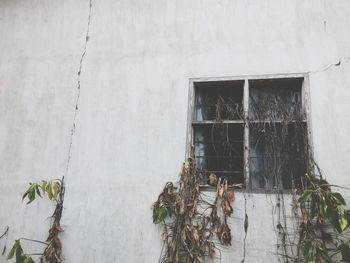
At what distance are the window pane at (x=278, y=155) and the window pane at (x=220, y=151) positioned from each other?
0.48 feet

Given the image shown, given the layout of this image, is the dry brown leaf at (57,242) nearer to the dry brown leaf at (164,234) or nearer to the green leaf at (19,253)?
the green leaf at (19,253)

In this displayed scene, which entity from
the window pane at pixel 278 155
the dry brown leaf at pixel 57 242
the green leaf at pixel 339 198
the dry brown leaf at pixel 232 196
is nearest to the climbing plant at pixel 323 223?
the green leaf at pixel 339 198

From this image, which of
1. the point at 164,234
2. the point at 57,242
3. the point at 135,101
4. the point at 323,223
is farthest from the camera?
the point at 135,101

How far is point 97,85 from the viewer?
4320 mm

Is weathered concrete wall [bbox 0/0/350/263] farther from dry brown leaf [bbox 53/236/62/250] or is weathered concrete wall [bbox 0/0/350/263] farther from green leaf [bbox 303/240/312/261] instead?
green leaf [bbox 303/240/312/261]

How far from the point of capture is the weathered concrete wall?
3.63 meters

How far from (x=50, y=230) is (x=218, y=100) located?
2342 mm

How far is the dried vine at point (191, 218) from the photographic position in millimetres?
3432

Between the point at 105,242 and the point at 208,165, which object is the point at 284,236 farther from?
the point at 105,242

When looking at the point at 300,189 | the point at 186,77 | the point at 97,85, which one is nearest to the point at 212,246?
the point at 300,189

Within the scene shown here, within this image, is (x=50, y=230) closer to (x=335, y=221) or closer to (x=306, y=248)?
(x=306, y=248)

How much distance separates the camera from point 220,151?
12.6 ft

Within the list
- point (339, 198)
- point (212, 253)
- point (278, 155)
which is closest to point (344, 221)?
point (339, 198)

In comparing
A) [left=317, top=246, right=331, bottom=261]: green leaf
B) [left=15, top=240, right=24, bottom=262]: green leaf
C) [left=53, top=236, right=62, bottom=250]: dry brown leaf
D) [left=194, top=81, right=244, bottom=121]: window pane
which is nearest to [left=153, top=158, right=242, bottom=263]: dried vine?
[left=194, top=81, right=244, bottom=121]: window pane
